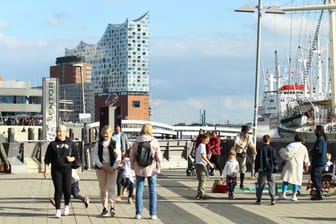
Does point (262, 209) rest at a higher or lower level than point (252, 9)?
lower

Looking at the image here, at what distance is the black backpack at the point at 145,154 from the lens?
39.8 ft

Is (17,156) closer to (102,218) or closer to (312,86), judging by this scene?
(102,218)

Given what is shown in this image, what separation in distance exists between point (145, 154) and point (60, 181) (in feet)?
5.16

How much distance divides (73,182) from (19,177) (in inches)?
427

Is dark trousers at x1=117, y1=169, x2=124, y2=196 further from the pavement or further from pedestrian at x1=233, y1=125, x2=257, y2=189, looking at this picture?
pedestrian at x1=233, y1=125, x2=257, y2=189

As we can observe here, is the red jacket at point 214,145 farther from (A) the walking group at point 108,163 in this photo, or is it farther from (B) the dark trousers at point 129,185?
(A) the walking group at point 108,163

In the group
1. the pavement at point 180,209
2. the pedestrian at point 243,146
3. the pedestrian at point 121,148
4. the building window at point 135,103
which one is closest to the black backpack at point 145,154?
the pavement at point 180,209

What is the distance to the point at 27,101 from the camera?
12212 centimetres

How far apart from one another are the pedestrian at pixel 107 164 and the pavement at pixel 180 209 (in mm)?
363

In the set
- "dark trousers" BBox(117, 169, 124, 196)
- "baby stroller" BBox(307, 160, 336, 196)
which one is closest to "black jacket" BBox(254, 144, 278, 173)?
"baby stroller" BBox(307, 160, 336, 196)

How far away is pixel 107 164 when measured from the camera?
40.7 feet

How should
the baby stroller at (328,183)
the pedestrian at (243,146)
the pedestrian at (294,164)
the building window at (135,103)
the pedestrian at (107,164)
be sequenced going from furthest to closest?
the building window at (135,103), the pedestrian at (243,146), the baby stroller at (328,183), the pedestrian at (294,164), the pedestrian at (107,164)

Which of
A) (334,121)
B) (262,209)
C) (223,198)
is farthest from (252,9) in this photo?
(334,121)

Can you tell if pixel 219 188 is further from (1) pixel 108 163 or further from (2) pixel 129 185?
(1) pixel 108 163
